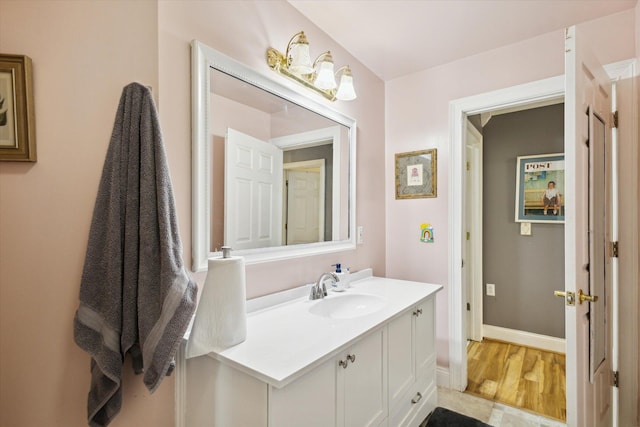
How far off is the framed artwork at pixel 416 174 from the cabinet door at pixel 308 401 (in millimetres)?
1644

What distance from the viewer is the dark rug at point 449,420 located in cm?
182

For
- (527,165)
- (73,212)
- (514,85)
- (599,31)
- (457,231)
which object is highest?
(599,31)

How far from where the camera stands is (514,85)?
206 centimetres

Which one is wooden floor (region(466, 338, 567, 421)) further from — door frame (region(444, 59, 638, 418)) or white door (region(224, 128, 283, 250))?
white door (region(224, 128, 283, 250))

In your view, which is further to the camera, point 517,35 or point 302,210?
point 517,35

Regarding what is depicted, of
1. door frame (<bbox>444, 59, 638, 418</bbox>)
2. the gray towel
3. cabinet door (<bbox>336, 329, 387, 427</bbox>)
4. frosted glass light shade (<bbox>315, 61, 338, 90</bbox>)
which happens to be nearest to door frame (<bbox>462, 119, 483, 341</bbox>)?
door frame (<bbox>444, 59, 638, 418</bbox>)

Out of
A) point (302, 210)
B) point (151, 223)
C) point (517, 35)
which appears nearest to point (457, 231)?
point (302, 210)

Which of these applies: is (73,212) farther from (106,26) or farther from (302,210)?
(302,210)

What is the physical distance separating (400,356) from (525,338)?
7.30 ft

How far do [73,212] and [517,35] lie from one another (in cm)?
254

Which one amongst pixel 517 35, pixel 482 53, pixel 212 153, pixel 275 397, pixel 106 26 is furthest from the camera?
pixel 482 53

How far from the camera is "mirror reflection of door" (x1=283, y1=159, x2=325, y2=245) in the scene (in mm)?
1720

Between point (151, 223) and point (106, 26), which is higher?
point (106, 26)

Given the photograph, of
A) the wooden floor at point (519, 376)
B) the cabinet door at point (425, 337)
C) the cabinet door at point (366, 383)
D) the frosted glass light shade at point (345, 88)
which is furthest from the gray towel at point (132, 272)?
the wooden floor at point (519, 376)
